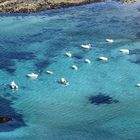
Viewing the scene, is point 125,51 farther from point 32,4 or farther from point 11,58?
point 32,4

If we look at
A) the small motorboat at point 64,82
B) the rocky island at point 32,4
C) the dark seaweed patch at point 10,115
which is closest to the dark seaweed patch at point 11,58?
the small motorboat at point 64,82

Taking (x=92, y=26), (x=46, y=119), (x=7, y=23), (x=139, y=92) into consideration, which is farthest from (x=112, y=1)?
(x=46, y=119)

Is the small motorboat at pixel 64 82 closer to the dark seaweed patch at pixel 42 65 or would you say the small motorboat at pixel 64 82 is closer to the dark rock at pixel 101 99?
the dark rock at pixel 101 99

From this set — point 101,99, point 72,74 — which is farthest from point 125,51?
point 101,99

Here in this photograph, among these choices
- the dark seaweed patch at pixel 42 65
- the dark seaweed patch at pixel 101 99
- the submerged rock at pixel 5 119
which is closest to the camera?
the submerged rock at pixel 5 119

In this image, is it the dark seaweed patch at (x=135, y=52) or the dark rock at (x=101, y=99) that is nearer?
the dark rock at (x=101, y=99)

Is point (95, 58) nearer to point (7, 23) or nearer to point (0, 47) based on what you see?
point (0, 47)
